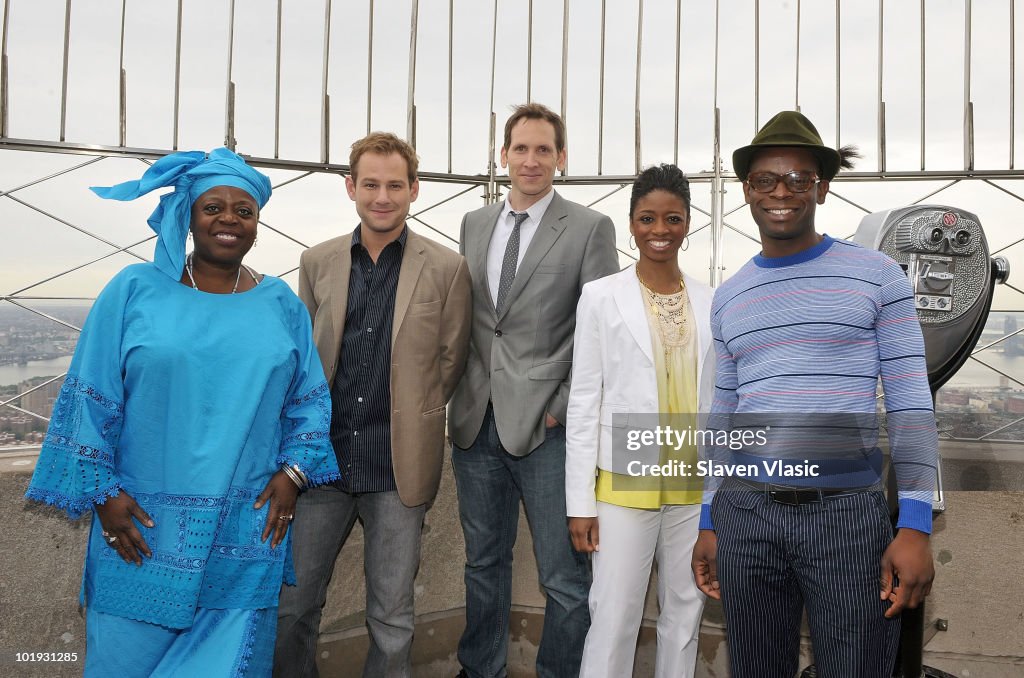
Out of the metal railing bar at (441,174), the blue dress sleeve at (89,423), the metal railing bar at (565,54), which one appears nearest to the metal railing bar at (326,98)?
the metal railing bar at (441,174)

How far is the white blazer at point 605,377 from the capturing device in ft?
7.09

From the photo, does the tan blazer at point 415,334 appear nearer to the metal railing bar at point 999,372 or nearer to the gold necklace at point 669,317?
the gold necklace at point 669,317

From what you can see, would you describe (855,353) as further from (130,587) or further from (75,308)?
(75,308)

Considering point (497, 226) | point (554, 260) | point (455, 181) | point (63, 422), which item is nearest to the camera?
point (63, 422)

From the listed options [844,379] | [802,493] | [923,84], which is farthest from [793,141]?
[923,84]

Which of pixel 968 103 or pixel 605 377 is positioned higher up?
pixel 968 103

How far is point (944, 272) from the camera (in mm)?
2107

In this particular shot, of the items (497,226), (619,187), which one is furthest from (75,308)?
(619,187)

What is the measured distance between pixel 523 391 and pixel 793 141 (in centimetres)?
105

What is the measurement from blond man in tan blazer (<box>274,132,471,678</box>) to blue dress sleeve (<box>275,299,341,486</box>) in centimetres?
16

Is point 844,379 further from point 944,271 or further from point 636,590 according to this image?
point 636,590

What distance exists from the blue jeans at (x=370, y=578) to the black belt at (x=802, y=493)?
112cm

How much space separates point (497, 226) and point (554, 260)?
11.4 inches

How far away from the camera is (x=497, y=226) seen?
262 cm
